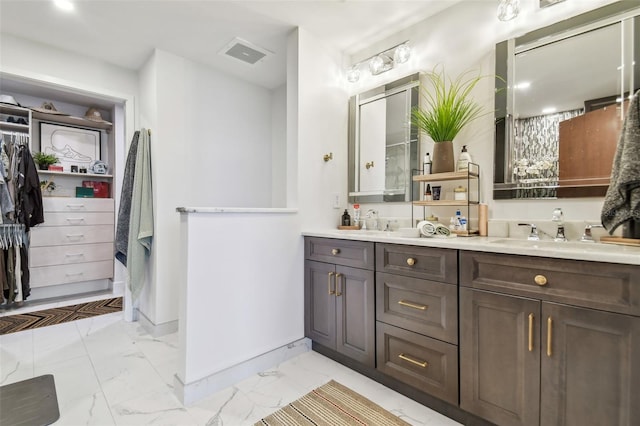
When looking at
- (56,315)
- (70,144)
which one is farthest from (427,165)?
(70,144)

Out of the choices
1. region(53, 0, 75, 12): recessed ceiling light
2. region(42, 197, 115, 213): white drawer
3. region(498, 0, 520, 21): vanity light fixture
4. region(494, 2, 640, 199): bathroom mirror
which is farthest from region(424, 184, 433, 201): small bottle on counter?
region(42, 197, 115, 213): white drawer

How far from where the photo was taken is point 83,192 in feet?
12.4

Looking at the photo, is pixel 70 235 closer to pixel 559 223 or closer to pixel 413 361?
pixel 413 361

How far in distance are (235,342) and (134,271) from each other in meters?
1.28

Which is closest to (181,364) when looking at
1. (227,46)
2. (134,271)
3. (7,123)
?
(134,271)

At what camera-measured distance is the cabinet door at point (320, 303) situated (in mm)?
1968

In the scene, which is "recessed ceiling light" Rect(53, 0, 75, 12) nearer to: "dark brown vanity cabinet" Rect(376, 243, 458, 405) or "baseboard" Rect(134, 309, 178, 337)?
"baseboard" Rect(134, 309, 178, 337)

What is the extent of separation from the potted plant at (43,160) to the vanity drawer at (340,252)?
134 inches

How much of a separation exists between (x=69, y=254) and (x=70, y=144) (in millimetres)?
1397

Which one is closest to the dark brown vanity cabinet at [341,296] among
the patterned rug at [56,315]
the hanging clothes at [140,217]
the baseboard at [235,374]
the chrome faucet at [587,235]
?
the baseboard at [235,374]

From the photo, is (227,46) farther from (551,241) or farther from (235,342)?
(551,241)

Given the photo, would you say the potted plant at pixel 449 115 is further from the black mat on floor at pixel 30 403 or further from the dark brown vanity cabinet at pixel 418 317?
the black mat on floor at pixel 30 403

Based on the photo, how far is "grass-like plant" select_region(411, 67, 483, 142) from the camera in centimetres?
186

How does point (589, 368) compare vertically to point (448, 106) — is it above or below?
below
